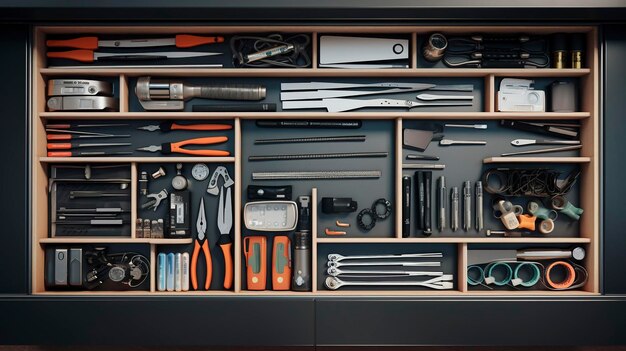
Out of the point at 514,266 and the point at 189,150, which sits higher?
the point at 189,150

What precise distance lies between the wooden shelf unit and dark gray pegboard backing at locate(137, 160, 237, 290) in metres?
0.09

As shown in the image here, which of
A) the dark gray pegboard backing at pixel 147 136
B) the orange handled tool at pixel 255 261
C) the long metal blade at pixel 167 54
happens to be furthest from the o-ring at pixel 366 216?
the long metal blade at pixel 167 54

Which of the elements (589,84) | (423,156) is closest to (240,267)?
(423,156)

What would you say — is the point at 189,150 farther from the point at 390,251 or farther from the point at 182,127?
the point at 390,251

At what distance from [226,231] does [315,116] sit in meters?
0.76

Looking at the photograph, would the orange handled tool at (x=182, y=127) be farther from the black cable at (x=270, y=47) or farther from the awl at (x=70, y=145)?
the black cable at (x=270, y=47)

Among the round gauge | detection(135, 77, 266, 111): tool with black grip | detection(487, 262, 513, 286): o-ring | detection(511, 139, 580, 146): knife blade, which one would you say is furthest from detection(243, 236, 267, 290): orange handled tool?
detection(511, 139, 580, 146): knife blade

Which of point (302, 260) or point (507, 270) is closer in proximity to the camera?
point (302, 260)

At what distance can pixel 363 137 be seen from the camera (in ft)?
9.99

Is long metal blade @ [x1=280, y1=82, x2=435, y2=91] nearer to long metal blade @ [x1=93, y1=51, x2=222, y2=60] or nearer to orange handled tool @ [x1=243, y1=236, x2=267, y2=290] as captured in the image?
long metal blade @ [x1=93, y1=51, x2=222, y2=60]

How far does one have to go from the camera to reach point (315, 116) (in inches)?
115

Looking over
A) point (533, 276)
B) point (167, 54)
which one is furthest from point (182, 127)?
point (533, 276)

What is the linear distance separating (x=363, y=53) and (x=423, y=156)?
630 millimetres

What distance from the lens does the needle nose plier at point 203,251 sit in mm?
2973
